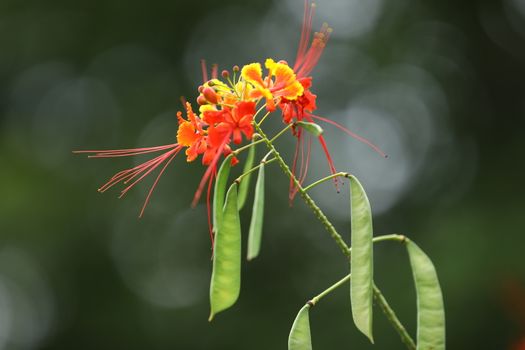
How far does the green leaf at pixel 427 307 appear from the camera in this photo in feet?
4.39

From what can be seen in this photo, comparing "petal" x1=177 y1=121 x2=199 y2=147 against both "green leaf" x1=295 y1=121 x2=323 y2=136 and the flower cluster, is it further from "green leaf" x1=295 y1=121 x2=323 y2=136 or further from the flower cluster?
"green leaf" x1=295 y1=121 x2=323 y2=136

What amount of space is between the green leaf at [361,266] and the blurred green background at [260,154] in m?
3.50

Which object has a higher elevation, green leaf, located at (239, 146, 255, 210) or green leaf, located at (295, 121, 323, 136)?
green leaf, located at (295, 121, 323, 136)

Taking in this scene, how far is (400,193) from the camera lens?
5582 mm

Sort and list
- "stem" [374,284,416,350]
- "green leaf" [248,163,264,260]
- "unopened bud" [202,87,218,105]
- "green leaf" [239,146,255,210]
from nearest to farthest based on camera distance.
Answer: "green leaf" [248,163,264,260]
"stem" [374,284,416,350]
"unopened bud" [202,87,218,105]
"green leaf" [239,146,255,210]

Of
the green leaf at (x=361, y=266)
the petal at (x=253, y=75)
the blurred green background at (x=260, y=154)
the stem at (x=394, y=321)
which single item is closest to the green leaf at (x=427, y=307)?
the stem at (x=394, y=321)

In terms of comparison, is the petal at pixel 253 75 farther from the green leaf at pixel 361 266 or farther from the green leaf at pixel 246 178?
the green leaf at pixel 361 266

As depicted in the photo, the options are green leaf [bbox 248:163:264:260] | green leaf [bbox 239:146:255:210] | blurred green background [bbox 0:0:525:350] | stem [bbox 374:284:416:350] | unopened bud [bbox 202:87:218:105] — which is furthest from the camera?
blurred green background [bbox 0:0:525:350]

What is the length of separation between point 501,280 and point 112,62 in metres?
3.79

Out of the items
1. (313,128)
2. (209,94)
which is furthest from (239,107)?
(313,128)

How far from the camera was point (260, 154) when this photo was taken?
205 inches

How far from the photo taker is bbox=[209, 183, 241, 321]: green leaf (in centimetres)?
128

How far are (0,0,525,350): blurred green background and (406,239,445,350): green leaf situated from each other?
10.9 ft

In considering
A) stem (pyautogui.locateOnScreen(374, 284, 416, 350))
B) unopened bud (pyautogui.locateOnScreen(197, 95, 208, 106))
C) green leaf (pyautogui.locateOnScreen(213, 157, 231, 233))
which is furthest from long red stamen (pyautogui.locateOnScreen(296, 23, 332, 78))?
stem (pyautogui.locateOnScreen(374, 284, 416, 350))
